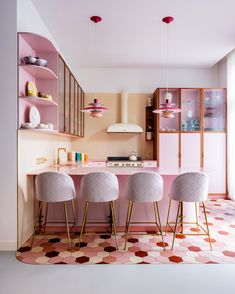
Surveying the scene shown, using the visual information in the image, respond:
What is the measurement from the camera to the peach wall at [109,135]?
5.29 m

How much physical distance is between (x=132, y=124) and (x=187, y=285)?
11.9ft

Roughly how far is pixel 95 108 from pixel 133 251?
5.85 ft

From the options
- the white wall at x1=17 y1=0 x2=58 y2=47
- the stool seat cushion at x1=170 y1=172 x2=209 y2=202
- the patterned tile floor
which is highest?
the white wall at x1=17 y1=0 x2=58 y2=47

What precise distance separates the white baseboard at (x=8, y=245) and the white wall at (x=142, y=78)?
3.83m

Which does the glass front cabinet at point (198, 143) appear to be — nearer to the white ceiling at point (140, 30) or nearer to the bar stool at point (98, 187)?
the white ceiling at point (140, 30)

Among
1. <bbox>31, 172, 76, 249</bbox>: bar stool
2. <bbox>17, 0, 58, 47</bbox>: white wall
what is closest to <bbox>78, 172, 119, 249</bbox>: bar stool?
<bbox>31, 172, 76, 249</bbox>: bar stool

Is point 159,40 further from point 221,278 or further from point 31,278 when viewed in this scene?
point 31,278

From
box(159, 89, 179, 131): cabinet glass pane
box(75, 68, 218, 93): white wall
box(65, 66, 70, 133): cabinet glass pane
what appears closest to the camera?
box(65, 66, 70, 133): cabinet glass pane

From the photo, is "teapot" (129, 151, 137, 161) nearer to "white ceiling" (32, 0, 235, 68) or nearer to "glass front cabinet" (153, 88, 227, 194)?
"glass front cabinet" (153, 88, 227, 194)

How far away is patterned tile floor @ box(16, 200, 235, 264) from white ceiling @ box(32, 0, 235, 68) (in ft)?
9.80

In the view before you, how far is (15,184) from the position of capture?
2410 mm

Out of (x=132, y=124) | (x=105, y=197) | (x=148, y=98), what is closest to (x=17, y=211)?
(x=105, y=197)

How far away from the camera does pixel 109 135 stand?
5.34 meters

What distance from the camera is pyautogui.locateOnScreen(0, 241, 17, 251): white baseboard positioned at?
7.91ft
